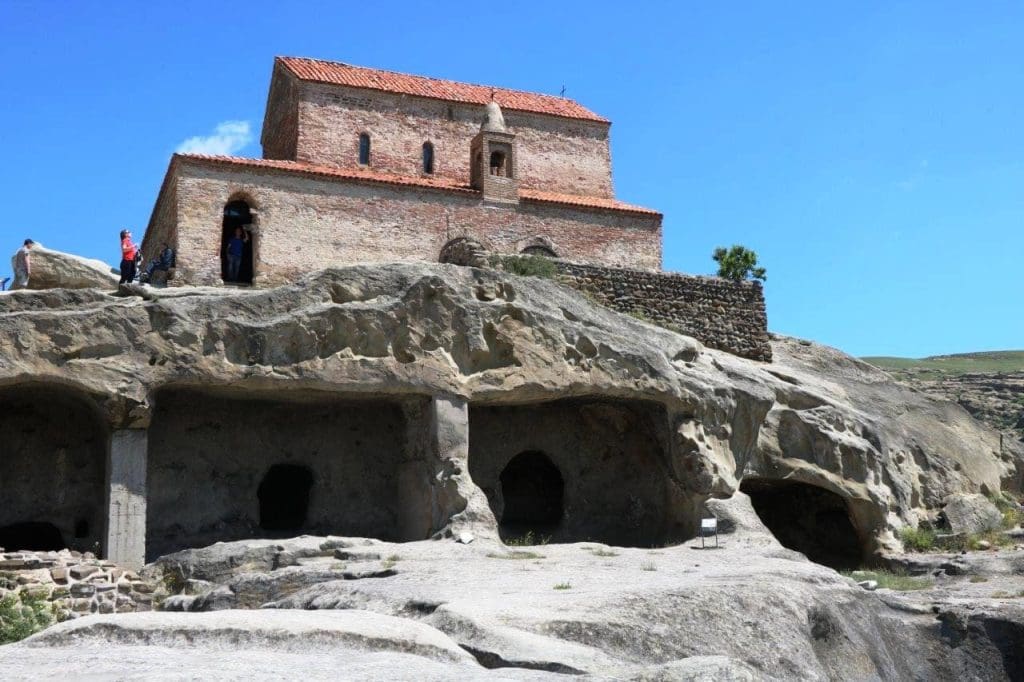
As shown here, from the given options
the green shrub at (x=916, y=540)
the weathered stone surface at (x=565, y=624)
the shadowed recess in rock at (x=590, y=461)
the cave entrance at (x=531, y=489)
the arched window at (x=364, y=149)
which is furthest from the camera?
the arched window at (x=364, y=149)

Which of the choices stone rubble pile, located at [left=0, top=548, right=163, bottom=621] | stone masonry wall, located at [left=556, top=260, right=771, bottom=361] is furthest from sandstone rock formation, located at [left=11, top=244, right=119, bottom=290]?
stone masonry wall, located at [left=556, top=260, right=771, bottom=361]

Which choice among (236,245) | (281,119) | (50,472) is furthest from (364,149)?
(50,472)

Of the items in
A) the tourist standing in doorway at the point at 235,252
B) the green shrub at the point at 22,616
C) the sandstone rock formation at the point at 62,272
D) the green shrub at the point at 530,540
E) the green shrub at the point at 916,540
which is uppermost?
the tourist standing in doorway at the point at 235,252

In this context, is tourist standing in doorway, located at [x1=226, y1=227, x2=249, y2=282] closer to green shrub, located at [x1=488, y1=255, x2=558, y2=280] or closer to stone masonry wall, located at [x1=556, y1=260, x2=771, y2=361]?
green shrub, located at [x1=488, y1=255, x2=558, y2=280]

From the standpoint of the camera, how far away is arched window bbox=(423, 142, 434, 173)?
99.8ft

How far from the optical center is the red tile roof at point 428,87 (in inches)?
1180

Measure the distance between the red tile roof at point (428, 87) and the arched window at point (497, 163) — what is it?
263 cm

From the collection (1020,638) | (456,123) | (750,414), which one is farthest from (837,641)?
(456,123)

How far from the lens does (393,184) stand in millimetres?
27656

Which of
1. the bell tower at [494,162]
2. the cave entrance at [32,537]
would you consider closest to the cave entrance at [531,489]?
the cave entrance at [32,537]

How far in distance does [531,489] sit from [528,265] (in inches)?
157

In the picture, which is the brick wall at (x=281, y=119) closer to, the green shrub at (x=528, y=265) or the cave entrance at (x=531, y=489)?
the green shrub at (x=528, y=265)

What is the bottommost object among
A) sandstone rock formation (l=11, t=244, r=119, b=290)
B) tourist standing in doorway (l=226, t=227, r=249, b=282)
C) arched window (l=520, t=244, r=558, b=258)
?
sandstone rock formation (l=11, t=244, r=119, b=290)

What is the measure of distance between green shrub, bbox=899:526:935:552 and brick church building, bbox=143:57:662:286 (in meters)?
8.04
